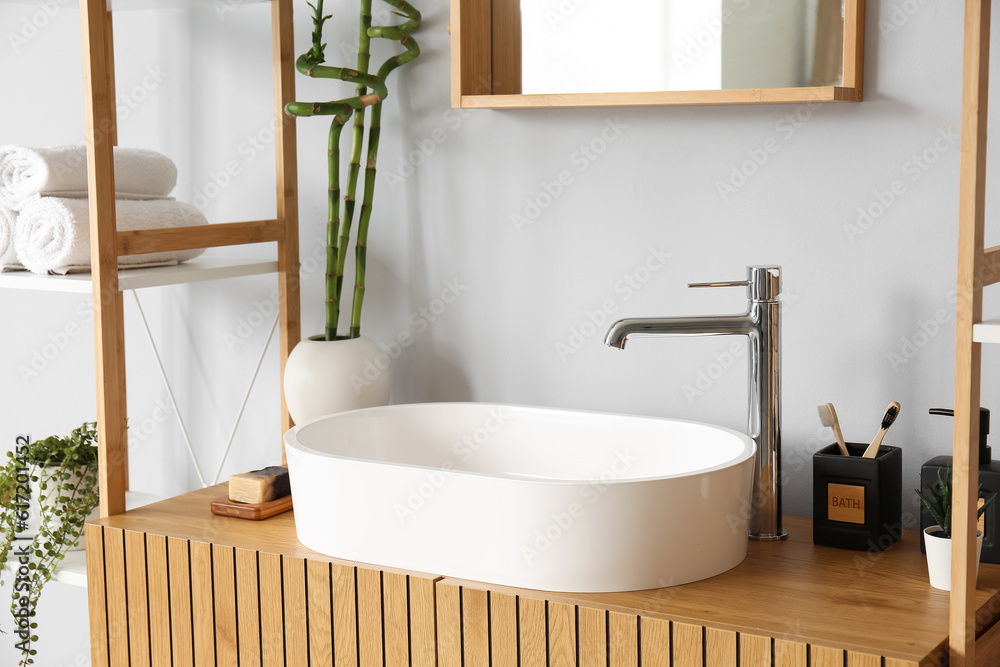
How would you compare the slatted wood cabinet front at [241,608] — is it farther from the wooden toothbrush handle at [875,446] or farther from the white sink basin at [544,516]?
the wooden toothbrush handle at [875,446]

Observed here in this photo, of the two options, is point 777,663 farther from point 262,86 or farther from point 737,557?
point 262,86

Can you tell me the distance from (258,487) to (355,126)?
534 mm

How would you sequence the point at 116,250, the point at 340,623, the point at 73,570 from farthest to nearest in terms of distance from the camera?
the point at 73,570
the point at 116,250
the point at 340,623

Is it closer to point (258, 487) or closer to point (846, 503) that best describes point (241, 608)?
point (258, 487)

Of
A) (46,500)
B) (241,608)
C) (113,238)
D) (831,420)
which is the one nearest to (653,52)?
(831,420)

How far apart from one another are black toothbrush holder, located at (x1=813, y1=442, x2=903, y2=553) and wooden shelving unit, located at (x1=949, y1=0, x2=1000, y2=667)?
0.74 feet

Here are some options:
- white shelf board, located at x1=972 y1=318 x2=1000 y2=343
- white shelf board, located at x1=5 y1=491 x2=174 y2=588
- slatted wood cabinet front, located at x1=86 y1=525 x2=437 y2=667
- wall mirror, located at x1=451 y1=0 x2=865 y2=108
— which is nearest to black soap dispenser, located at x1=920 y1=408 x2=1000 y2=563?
white shelf board, located at x1=972 y1=318 x2=1000 y2=343

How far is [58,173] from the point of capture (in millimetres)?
1459

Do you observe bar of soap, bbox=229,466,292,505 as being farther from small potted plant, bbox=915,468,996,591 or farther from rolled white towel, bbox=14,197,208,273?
small potted plant, bbox=915,468,996,591

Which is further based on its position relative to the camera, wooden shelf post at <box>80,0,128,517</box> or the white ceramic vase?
the white ceramic vase

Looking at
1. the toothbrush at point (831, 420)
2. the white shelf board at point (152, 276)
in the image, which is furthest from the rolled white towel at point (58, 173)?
the toothbrush at point (831, 420)

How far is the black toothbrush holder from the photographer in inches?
46.8

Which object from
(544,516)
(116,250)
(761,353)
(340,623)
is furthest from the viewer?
(116,250)

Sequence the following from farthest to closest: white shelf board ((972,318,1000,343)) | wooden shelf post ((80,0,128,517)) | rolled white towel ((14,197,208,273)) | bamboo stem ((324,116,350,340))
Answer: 1. bamboo stem ((324,116,350,340))
2. rolled white towel ((14,197,208,273))
3. wooden shelf post ((80,0,128,517))
4. white shelf board ((972,318,1000,343))
